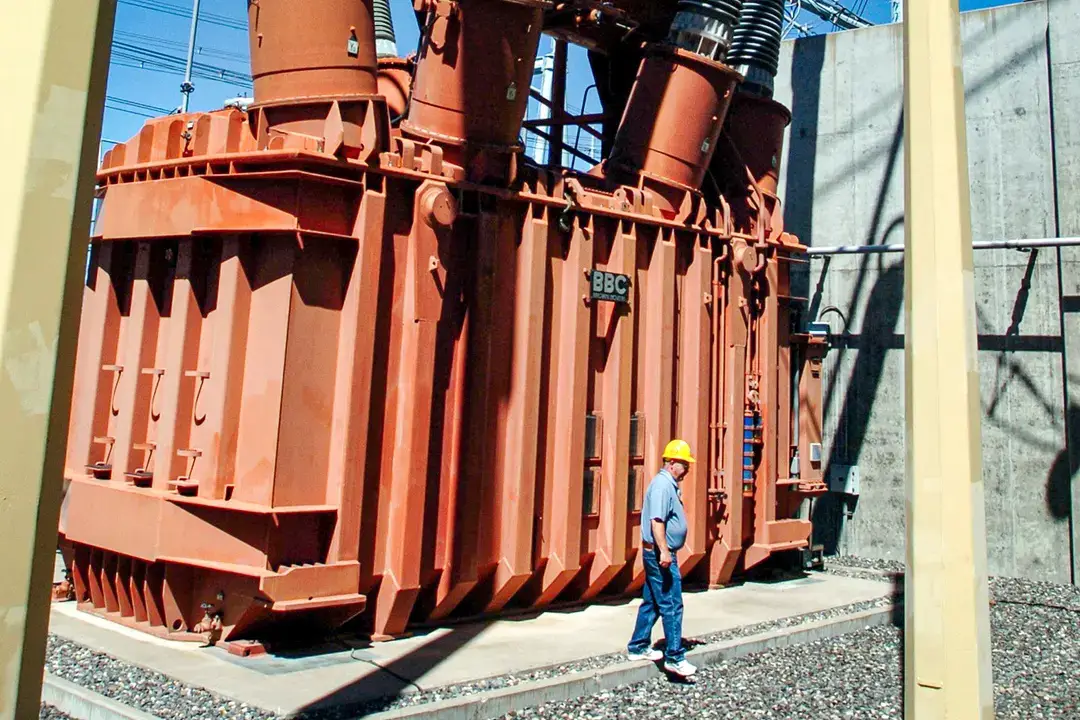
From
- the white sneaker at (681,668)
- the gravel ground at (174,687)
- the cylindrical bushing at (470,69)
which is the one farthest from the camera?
the cylindrical bushing at (470,69)

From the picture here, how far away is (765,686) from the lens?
19.9 ft

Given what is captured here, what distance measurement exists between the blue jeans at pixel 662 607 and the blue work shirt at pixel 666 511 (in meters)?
0.11

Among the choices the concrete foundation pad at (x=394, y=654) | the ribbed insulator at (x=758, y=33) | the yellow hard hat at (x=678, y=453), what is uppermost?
the ribbed insulator at (x=758, y=33)

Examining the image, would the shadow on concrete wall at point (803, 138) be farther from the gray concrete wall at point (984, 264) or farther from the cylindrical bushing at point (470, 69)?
the cylindrical bushing at point (470, 69)

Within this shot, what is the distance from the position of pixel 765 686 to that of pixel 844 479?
646 centimetres

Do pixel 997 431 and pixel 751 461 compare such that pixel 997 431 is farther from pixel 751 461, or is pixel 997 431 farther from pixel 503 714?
pixel 503 714

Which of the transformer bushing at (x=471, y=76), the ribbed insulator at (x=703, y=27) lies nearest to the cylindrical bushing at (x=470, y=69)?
the transformer bushing at (x=471, y=76)

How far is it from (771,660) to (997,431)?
5.79 meters

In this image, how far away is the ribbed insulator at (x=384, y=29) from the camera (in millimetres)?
10039

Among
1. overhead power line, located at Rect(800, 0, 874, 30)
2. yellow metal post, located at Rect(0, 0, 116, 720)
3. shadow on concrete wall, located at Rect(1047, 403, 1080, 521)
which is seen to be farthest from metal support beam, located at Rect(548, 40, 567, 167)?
overhead power line, located at Rect(800, 0, 874, 30)

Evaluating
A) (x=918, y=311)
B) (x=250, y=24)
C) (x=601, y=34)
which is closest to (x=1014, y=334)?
(x=601, y=34)

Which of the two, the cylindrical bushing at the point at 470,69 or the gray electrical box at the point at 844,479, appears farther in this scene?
the gray electrical box at the point at 844,479

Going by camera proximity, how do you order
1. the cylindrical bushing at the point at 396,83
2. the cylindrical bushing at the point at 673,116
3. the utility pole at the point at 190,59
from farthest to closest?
1. the utility pole at the point at 190,59
2. the cylindrical bushing at the point at 396,83
3. the cylindrical bushing at the point at 673,116

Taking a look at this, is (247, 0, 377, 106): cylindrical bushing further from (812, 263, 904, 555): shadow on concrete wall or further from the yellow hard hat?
(812, 263, 904, 555): shadow on concrete wall
